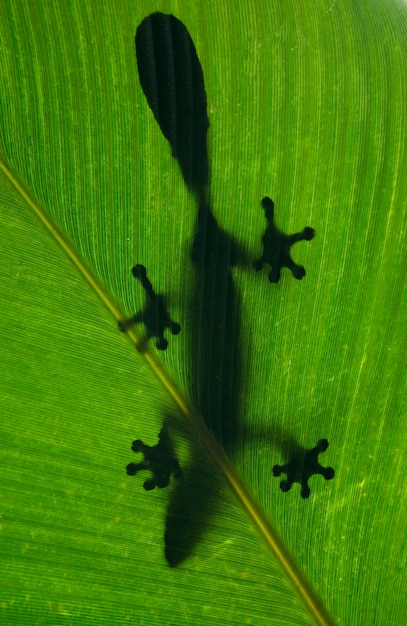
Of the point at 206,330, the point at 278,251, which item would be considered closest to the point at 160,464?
the point at 206,330

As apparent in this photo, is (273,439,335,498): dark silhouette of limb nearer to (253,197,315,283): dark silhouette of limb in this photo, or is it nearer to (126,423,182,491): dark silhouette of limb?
(126,423,182,491): dark silhouette of limb

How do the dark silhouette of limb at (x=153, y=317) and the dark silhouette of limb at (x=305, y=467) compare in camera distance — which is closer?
the dark silhouette of limb at (x=153, y=317)

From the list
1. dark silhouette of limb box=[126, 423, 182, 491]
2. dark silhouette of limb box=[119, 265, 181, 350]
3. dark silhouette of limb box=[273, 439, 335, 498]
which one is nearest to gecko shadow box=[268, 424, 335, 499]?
dark silhouette of limb box=[273, 439, 335, 498]

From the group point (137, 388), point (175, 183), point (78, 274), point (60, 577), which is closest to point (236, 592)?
point (60, 577)

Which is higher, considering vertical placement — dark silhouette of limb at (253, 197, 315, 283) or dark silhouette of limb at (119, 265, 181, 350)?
dark silhouette of limb at (253, 197, 315, 283)

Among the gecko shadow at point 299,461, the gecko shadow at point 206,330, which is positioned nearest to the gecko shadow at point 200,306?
the gecko shadow at point 206,330

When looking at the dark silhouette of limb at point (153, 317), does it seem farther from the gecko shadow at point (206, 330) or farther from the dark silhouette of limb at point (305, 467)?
the dark silhouette of limb at point (305, 467)

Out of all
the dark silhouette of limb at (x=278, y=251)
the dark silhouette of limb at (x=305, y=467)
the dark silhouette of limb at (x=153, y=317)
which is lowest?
the dark silhouette of limb at (x=305, y=467)

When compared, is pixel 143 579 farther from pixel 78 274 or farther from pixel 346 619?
pixel 78 274
